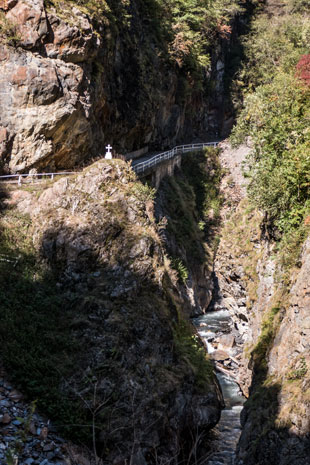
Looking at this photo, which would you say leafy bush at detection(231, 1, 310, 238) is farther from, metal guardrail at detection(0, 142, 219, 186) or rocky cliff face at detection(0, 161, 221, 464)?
metal guardrail at detection(0, 142, 219, 186)

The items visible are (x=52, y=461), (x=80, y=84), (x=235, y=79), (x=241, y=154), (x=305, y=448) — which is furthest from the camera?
(x=235, y=79)

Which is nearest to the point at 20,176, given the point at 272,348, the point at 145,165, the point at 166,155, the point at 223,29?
the point at 145,165

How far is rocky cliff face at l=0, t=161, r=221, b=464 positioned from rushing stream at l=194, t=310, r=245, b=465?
5.00 ft

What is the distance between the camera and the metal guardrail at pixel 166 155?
1204 inches

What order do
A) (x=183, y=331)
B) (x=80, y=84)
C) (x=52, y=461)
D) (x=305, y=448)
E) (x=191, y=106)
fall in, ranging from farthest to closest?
(x=191, y=106), (x=80, y=84), (x=183, y=331), (x=52, y=461), (x=305, y=448)

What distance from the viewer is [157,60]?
37.2 meters

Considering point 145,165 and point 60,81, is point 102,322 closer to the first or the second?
point 60,81

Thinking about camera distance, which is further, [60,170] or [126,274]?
[60,170]

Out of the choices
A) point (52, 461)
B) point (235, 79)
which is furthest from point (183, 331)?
point (235, 79)

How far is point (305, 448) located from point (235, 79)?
157 ft

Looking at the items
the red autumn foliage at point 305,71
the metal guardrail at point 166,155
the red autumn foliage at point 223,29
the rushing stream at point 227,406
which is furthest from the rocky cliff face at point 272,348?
the red autumn foliage at point 223,29

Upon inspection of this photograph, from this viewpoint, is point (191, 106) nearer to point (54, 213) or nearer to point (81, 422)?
point (54, 213)

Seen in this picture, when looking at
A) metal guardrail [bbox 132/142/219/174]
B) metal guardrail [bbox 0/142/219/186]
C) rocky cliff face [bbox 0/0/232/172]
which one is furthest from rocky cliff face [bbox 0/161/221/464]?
metal guardrail [bbox 132/142/219/174]

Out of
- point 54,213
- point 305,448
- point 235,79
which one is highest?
point 235,79
